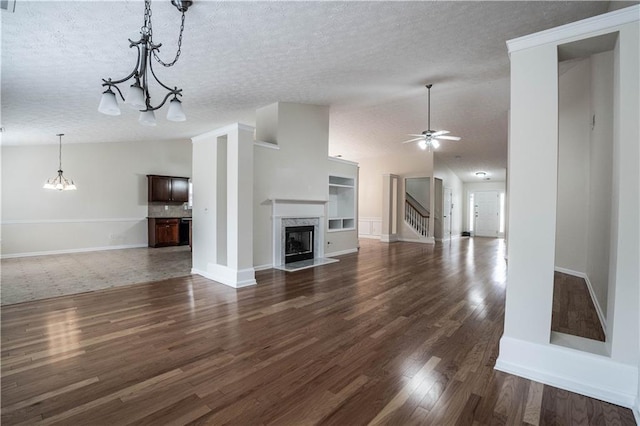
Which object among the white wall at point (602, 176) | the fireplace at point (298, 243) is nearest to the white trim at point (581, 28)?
the white wall at point (602, 176)

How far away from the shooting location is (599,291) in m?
3.48

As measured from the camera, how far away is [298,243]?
Result: 6.45 meters

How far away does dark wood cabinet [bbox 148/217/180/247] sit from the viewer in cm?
862

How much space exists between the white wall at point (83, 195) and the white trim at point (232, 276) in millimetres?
5321

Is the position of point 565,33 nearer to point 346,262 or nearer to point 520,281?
point 520,281

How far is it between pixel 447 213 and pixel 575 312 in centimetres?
853

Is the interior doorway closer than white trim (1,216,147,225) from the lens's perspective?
No

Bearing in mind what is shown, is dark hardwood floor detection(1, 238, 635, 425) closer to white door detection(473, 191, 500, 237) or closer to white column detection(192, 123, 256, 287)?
white column detection(192, 123, 256, 287)

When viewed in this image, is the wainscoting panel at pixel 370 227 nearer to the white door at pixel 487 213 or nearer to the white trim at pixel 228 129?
the white door at pixel 487 213

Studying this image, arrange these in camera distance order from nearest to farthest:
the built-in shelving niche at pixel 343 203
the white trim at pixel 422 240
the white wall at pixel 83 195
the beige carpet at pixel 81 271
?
1. the beige carpet at pixel 81 271
2. the white wall at pixel 83 195
3. the built-in shelving niche at pixel 343 203
4. the white trim at pixel 422 240

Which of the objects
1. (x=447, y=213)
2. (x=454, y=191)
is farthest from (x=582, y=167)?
(x=454, y=191)

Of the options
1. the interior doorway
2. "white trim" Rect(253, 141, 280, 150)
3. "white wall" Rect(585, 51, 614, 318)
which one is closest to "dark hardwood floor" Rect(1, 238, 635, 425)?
"white wall" Rect(585, 51, 614, 318)

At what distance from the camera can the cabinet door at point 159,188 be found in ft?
28.5

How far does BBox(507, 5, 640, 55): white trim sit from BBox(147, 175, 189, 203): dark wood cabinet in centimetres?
909
